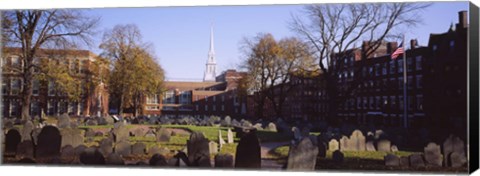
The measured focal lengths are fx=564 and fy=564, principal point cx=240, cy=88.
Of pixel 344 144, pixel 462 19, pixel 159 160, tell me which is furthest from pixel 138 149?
Result: pixel 462 19

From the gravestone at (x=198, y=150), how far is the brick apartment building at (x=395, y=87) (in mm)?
2963

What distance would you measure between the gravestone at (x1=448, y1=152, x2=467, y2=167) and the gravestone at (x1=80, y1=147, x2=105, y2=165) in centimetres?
811

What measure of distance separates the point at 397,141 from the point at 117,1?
26.0 ft

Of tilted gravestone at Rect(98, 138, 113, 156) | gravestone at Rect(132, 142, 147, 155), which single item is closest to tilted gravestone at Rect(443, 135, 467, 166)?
gravestone at Rect(132, 142, 147, 155)

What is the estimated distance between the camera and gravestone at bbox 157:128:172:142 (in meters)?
15.8

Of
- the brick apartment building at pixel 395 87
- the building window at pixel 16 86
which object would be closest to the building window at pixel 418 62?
the brick apartment building at pixel 395 87

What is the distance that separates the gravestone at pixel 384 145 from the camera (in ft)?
46.0

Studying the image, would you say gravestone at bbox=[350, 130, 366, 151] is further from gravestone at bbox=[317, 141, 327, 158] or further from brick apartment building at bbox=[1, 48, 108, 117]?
brick apartment building at bbox=[1, 48, 108, 117]

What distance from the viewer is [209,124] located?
15422mm

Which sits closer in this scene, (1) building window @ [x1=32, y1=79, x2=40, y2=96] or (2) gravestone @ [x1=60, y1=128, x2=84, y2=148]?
(2) gravestone @ [x1=60, y1=128, x2=84, y2=148]

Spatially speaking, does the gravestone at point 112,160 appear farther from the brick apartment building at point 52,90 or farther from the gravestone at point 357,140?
the gravestone at point 357,140

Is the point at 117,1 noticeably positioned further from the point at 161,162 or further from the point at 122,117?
the point at 161,162

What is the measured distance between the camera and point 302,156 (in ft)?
41.2

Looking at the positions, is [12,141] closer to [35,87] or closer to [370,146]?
[35,87]
